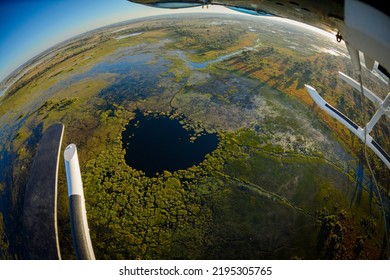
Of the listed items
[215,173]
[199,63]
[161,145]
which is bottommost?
[215,173]

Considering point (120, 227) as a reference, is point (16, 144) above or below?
above

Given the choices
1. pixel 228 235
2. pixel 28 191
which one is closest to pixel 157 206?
pixel 228 235

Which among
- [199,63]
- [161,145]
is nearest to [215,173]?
[161,145]

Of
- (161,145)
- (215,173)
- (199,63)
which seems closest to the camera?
(215,173)

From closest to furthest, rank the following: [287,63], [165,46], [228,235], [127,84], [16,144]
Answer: [228,235], [16,144], [127,84], [287,63], [165,46]

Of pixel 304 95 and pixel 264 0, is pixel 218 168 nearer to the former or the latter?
pixel 264 0

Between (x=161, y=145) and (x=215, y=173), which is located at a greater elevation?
(x=161, y=145)

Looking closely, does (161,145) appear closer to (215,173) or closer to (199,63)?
(215,173)

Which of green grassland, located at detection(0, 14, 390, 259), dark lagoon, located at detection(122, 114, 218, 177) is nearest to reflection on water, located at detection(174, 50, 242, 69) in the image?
green grassland, located at detection(0, 14, 390, 259)

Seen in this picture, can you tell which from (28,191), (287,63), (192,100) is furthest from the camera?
(287,63)
